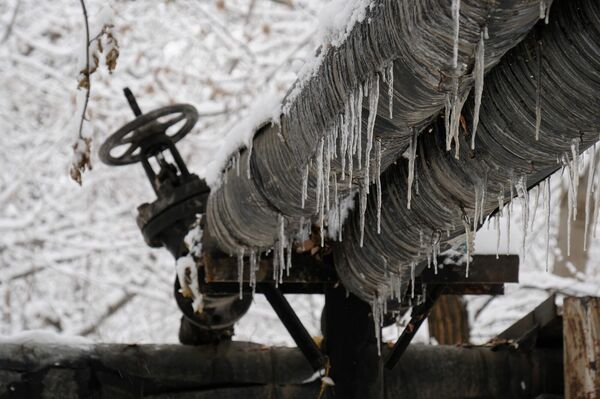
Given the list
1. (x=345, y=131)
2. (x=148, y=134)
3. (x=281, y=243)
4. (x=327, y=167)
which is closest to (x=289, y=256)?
(x=281, y=243)

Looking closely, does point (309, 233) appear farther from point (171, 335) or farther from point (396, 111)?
point (171, 335)

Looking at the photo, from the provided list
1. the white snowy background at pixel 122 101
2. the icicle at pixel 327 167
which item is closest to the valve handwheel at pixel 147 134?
the icicle at pixel 327 167

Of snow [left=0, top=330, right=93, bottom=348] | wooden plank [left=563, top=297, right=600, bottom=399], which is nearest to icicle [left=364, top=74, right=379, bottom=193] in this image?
wooden plank [left=563, top=297, right=600, bottom=399]

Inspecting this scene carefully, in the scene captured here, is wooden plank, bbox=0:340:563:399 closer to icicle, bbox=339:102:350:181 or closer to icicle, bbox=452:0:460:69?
icicle, bbox=339:102:350:181

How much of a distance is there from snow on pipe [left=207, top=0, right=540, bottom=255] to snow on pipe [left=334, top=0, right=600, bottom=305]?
14 centimetres

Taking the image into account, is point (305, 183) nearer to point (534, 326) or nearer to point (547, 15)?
point (547, 15)

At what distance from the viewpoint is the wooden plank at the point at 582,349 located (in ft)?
15.4

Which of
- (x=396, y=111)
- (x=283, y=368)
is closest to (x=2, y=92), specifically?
(x=283, y=368)

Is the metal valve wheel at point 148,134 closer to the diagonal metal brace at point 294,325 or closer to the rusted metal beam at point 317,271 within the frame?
the rusted metal beam at point 317,271

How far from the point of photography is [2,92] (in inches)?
448

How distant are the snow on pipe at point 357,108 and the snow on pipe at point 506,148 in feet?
0.45

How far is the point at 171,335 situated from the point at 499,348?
7664 mm

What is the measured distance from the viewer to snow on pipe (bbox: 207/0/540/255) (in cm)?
201

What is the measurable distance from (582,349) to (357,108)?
274cm
